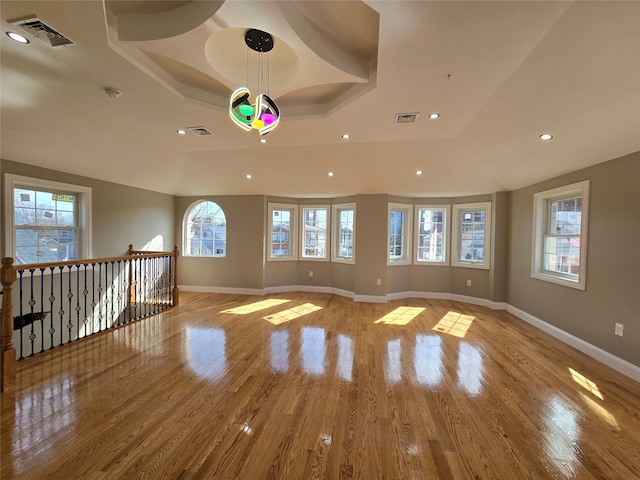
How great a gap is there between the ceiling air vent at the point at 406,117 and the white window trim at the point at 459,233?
3152 millimetres

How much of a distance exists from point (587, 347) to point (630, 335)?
0.59 metres

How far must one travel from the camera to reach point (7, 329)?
7.95 feet

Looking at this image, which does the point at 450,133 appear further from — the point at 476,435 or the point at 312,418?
the point at 312,418

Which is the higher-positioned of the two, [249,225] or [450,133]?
[450,133]

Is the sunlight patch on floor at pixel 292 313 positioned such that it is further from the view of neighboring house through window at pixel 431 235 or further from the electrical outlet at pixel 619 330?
the electrical outlet at pixel 619 330

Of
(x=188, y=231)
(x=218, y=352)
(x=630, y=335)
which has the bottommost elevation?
(x=218, y=352)

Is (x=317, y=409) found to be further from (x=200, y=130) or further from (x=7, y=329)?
(x=200, y=130)

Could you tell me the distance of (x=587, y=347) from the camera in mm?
3270

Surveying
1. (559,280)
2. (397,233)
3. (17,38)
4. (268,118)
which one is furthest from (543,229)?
(17,38)

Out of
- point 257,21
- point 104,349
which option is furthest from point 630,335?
point 104,349

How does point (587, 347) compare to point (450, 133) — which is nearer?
point (587, 347)

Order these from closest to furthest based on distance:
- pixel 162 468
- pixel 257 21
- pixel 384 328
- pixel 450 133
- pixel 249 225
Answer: pixel 162 468
pixel 257 21
pixel 450 133
pixel 384 328
pixel 249 225

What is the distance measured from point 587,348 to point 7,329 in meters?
6.24

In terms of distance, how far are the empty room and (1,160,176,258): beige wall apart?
1.6 inches
